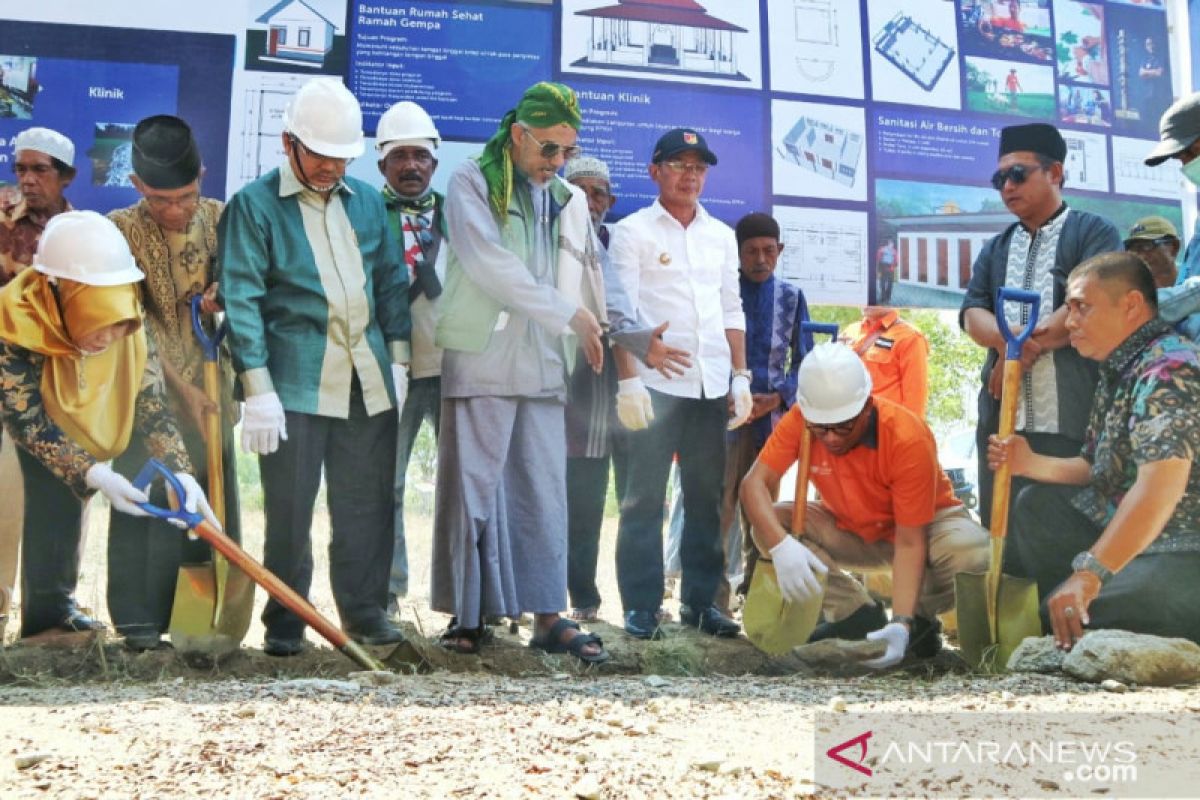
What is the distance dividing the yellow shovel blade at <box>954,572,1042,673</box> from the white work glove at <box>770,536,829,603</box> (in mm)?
476

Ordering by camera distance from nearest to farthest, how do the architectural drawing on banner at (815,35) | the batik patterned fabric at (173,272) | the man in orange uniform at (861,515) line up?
the batik patterned fabric at (173,272)
the man in orange uniform at (861,515)
the architectural drawing on banner at (815,35)

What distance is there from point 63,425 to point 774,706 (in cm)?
231

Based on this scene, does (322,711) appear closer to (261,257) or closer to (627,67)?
(261,257)

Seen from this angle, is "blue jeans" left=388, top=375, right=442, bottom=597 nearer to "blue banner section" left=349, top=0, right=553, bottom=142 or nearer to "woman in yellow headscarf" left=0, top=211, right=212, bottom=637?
"woman in yellow headscarf" left=0, top=211, right=212, bottom=637

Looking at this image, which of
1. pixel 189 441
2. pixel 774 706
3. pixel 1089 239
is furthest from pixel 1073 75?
pixel 189 441

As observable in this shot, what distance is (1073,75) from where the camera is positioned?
5656 millimetres

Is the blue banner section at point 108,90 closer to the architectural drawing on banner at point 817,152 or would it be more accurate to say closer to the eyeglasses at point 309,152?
the eyeglasses at point 309,152

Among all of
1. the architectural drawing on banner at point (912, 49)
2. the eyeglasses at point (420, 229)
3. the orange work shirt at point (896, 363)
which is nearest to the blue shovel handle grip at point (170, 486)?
the eyeglasses at point (420, 229)

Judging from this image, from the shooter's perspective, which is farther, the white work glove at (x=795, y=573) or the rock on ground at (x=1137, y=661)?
the white work glove at (x=795, y=573)

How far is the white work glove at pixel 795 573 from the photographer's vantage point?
14.1ft

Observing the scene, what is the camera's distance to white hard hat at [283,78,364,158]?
13.0 ft

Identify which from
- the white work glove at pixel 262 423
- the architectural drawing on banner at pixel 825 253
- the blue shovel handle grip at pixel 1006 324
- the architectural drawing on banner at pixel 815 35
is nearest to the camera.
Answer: the white work glove at pixel 262 423

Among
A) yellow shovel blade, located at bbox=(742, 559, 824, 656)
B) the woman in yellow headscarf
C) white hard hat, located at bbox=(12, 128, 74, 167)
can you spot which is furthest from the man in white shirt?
white hard hat, located at bbox=(12, 128, 74, 167)

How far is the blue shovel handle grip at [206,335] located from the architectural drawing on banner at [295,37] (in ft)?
3.97
